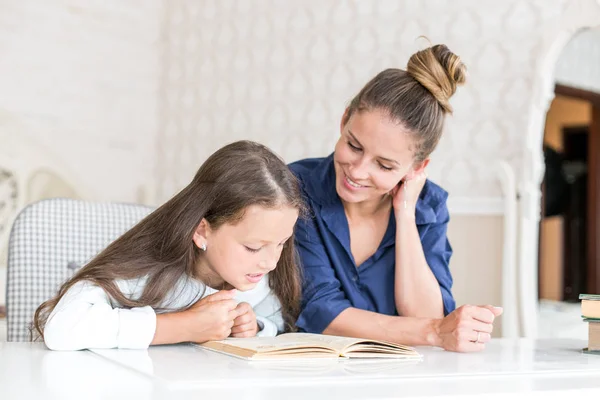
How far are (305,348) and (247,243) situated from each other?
32cm

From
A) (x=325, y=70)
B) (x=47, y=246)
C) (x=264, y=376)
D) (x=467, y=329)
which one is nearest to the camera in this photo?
(x=264, y=376)

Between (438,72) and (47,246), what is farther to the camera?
(47,246)

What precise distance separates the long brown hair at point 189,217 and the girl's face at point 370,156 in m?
0.16

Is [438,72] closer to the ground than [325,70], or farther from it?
closer to the ground

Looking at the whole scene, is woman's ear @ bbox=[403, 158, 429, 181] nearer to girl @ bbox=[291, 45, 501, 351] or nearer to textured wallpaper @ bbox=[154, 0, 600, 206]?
girl @ bbox=[291, 45, 501, 351]

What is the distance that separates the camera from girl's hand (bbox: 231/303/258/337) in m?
1.50

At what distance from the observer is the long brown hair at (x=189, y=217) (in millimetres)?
1479

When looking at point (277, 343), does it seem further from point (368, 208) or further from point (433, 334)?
point (368, 208)

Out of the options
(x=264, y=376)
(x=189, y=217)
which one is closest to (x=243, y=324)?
(x=189, y=217)

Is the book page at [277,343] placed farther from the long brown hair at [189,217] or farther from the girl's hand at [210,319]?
the long brown hair at [189,217]

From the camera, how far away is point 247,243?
1.51m

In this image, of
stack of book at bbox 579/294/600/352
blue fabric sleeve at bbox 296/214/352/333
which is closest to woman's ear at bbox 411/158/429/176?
blue fabric sleeve at bbox 296/214/352/333

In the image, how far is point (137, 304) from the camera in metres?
1.44

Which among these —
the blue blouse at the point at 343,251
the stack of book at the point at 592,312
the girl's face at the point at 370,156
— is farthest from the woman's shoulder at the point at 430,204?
the stack of book at the point at 592,312
